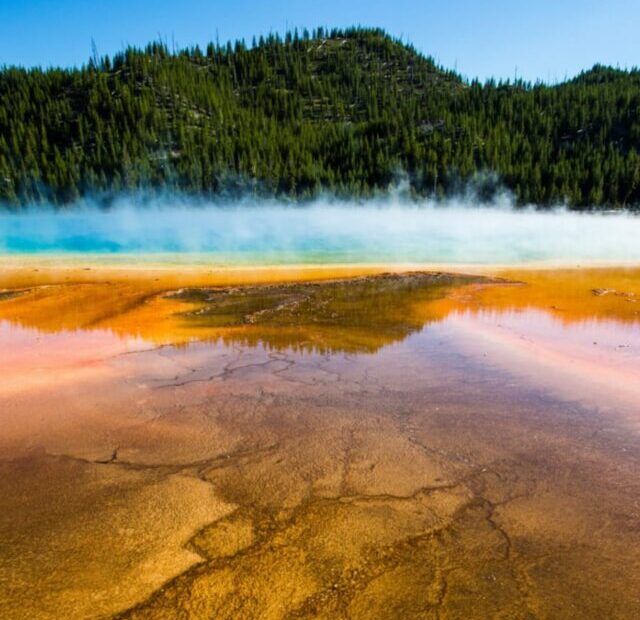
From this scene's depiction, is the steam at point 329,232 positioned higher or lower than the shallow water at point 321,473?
higher

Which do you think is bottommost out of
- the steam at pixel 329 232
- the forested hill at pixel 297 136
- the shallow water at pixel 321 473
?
the shallow water at pixel 321 473

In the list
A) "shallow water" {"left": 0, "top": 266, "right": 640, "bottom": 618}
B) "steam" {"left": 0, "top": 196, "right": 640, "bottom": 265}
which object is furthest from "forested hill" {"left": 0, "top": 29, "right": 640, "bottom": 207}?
"shallow water" {"left": 0, "top": 266, "right": 640, "bottom": 618}

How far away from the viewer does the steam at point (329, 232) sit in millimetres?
28453

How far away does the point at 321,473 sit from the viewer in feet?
16.3

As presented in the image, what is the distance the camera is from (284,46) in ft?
464

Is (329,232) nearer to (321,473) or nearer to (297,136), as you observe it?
(321,473)

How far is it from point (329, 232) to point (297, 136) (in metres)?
51.7

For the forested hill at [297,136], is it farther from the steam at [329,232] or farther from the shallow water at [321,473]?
the shallow water at [321,473]

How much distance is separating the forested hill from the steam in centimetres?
454

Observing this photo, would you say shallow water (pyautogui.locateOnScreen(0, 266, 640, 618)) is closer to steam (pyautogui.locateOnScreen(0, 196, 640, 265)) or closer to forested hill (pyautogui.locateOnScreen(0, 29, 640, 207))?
steam (pyautogui.locateOnScreen(0, 196, 640, 265))

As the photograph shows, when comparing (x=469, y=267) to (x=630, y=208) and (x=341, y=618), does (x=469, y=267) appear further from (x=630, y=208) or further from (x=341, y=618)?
(x=630, y=208)

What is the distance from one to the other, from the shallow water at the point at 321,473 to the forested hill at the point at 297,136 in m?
62.4

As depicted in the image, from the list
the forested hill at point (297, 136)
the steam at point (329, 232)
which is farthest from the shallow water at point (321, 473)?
the forested hill at point (297, 136)

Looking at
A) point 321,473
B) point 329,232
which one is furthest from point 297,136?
point 321,473
